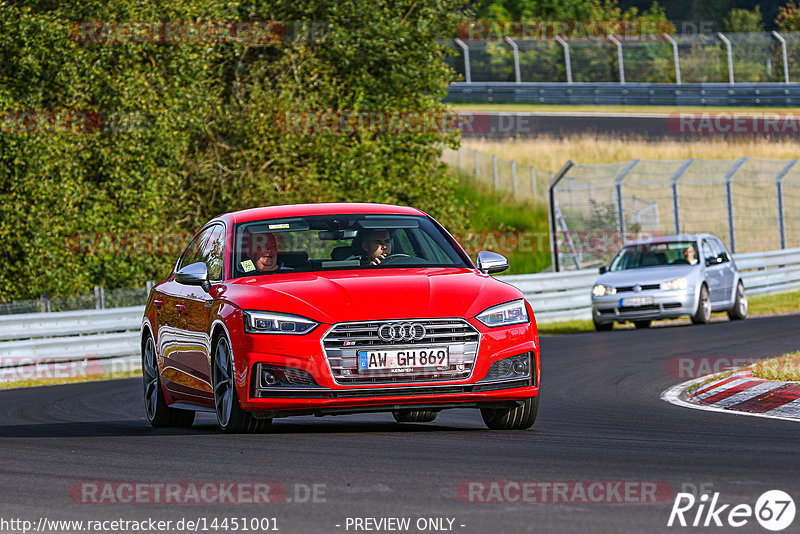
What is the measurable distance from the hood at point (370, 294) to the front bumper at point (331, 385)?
0.16 m

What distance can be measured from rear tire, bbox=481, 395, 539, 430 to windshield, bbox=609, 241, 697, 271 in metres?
15.2

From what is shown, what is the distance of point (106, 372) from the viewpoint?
20609mm

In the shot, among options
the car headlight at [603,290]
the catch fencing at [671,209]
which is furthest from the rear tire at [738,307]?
the catch fencing at [671,209]

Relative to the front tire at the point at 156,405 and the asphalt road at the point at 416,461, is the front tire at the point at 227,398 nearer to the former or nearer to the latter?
the asphalt road at the point at 416,461

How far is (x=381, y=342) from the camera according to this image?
8859 mm

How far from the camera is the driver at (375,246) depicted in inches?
392

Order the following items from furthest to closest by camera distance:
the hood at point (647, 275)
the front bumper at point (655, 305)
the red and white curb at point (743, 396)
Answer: the hood at point (647, 275)
the front bumper at point (655, 305)
the red and white curb at point (743, 396)

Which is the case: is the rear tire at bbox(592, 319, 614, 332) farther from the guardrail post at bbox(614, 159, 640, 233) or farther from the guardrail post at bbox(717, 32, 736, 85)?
the guardrail post at bbox(717, 32, 736, 85)

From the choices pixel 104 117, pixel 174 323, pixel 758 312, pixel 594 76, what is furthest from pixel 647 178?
pixel 174 323

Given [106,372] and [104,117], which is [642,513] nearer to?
[106,372]

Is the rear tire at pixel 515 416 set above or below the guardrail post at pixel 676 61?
below

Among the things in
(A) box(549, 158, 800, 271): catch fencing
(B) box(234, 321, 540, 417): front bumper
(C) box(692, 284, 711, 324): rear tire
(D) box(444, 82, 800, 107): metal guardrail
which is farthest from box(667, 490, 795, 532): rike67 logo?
(D) box(444, 82, 800, 107): metal guardrail

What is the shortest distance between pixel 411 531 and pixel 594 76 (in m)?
52.2

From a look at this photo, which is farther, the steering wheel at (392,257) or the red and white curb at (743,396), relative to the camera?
the red and white curb at (743,396)
